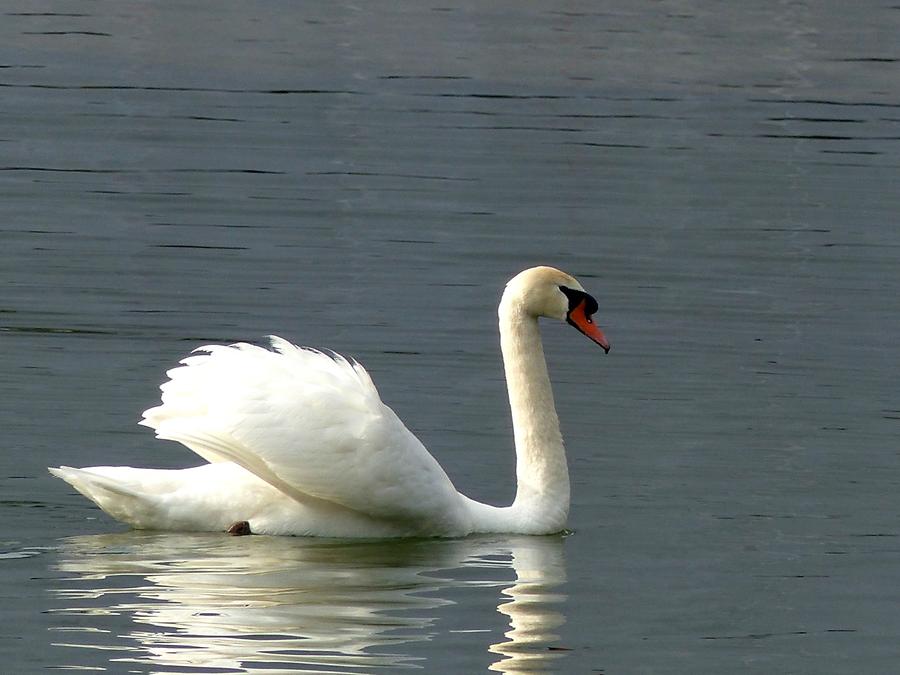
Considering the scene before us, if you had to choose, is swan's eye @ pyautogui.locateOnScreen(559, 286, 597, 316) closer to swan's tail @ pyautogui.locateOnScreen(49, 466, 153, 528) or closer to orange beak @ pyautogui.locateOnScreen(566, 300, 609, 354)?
orange beak @ pyautogui.locateOnScreen(566, 300, 609, 354)

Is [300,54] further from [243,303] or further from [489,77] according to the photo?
[243,303]

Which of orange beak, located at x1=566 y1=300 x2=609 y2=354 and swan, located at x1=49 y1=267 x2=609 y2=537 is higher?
orange beak, located at x1=566 y1=300 x2=609 y2=354

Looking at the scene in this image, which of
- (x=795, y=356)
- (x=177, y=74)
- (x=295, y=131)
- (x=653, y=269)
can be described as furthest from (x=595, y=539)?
(x=177, y=74)

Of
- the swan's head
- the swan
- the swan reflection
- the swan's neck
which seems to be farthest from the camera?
the swan's head

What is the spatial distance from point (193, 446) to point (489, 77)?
1513 cm

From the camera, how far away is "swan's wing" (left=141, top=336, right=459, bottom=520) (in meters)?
9.88

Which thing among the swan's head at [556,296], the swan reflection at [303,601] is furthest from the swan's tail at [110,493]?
the swan's head at [556,296]

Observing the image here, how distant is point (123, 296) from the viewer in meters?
14.8

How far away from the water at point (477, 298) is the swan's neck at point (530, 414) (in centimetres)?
27

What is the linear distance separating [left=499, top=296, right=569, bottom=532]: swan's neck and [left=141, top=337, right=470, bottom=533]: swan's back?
536 millimetres

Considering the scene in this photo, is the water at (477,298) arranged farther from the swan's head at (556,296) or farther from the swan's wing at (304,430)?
the swan's head at (556,296)

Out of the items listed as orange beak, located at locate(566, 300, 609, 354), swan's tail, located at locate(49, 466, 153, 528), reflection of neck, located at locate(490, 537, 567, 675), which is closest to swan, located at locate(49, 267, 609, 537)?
swan's tail, located at locate(49, 466, 153, 528)

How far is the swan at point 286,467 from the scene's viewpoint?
987 centimetres

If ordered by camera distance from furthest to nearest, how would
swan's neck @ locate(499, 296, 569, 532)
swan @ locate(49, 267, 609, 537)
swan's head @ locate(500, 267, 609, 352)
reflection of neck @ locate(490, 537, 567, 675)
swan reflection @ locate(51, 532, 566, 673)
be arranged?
swan's head @ locate(500, 267, 609, 352)
swan's neck @ locate(499, 296, 569, 532)
swan @ locate(49, 267, 609, 537)
reflection of neck @ locate(490, 537, 567, 675)
swan reflection @ locate(51, 532, 566, 673)
